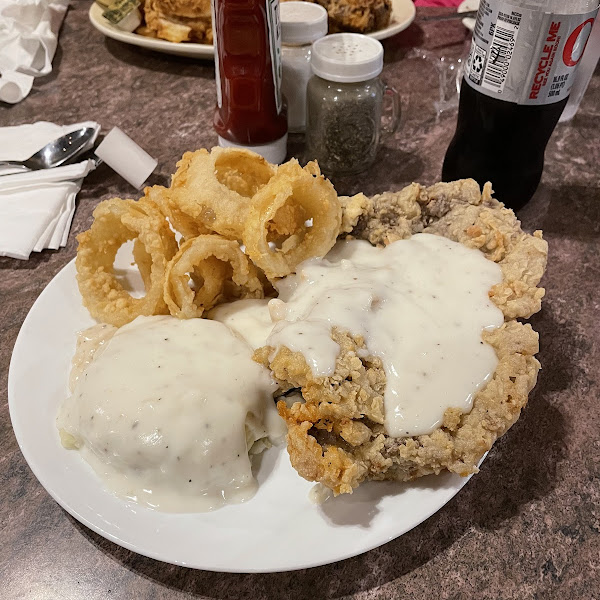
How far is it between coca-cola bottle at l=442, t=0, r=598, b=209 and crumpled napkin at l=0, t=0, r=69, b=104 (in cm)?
187

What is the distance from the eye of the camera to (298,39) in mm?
1883

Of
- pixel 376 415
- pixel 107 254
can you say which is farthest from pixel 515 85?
pixel 107 254

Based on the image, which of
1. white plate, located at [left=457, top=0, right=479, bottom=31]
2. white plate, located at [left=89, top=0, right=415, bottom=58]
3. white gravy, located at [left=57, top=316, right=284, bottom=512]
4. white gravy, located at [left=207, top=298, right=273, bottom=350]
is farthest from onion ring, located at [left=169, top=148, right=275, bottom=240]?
white plate, located at [left=457, top=0, right=479, bottom=31]

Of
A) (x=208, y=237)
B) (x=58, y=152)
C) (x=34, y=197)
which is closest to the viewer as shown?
(x=208, y=237)

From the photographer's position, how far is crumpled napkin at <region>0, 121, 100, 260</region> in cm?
171

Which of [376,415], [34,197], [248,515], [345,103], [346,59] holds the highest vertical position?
[346,59]

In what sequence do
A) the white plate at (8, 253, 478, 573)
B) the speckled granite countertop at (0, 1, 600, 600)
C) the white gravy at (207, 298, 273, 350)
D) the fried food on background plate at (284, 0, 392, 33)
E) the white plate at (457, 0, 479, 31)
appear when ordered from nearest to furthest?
the white plate at (8, 253, 478, 573) < the speckled granite countertop at (0, 1, 600, 600) < the white gravy at (207, 298, 273, 350) < the fried food on background plate at (284, 0, 392, 33) < the white plate at (457, 0, 479, 31)

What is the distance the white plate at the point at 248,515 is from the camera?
0.93 meters

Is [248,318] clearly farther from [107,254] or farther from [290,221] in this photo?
[107,254]

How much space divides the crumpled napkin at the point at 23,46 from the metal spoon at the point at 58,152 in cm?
61

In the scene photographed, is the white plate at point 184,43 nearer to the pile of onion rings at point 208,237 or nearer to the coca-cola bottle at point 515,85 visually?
the coca-cola bottle at point 515,85

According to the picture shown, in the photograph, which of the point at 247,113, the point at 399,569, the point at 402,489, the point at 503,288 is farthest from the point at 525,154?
the point at 399,569

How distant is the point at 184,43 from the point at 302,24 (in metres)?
0.79

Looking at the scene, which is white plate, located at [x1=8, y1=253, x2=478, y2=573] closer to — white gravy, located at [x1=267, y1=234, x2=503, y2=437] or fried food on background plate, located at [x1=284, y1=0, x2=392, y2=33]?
white gravy, located at [x1=267, y1=234, x2=503, y2=437]
